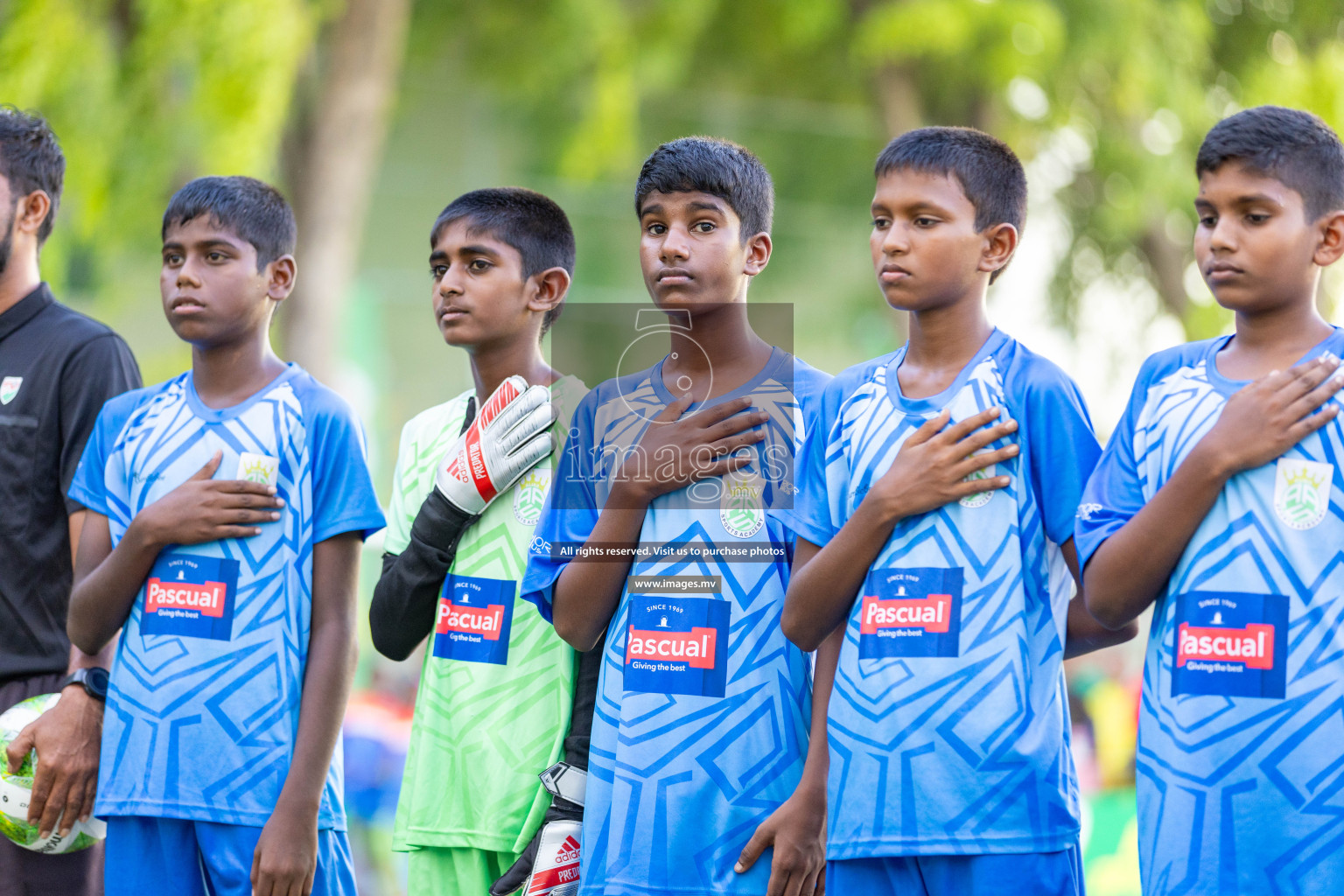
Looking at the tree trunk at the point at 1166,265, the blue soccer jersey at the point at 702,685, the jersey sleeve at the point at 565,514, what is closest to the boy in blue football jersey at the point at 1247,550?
the blue soccer jersey at the point at 702,685

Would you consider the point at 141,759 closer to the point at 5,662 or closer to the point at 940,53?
the point at 5,662

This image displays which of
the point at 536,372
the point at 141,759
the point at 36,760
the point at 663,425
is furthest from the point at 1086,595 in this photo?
the point at 36,760

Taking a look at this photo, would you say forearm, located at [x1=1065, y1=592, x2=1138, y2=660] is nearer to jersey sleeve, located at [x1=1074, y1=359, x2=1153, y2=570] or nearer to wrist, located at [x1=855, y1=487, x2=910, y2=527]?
jersey sleeve, located at [x1=1074, y1=359, x2=1153, y2=570]

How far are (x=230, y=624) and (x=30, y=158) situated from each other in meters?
1.42

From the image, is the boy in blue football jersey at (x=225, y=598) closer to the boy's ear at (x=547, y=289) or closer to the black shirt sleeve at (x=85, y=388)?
the black shirt sleeve at (x=85, y=388)

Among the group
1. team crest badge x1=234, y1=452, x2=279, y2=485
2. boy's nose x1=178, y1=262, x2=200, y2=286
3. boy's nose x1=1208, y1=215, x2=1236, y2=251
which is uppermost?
boy's nose x1=178, y1=262, x2=200, y2=286

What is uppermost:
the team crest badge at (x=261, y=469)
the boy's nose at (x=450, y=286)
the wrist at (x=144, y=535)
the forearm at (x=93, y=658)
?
the boy's nose at (x=450, y=286)

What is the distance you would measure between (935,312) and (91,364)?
209 cm

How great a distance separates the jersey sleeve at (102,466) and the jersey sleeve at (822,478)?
1.54 m

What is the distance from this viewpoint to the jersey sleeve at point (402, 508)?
3049 millimetres

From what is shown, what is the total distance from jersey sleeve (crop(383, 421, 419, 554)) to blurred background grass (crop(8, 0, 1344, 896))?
4.35 meters

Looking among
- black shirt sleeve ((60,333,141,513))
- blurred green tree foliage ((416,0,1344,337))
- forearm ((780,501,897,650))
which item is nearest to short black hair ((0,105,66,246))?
black shirt sleeve ((60,333,141,513))

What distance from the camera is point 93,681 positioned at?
3004mm

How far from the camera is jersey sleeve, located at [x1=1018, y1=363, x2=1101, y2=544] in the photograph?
7.63 feet
